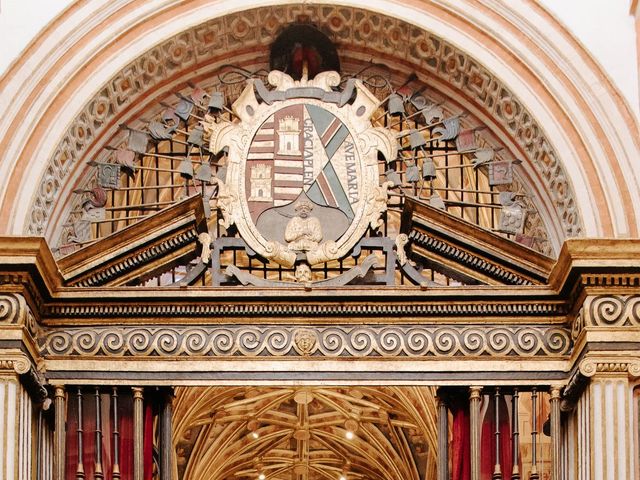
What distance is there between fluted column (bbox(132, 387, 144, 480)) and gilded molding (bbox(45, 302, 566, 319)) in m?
0.81

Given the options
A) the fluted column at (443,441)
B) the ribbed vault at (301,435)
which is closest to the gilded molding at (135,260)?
the fluted column at (443,441)

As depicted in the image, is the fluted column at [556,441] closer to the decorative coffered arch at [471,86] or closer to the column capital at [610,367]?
the column capital at [610,367]

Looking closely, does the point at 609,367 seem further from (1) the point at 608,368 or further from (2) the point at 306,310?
(2) the point at 306,310

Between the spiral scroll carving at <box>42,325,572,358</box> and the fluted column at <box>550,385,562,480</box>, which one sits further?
the spiral scroll carving at <box>42,325,572,358</box>

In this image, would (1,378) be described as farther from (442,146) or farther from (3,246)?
(442,146)

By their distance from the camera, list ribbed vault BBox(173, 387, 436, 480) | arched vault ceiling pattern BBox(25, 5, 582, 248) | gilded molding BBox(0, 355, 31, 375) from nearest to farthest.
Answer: gilded molding BBox(0, 355, 31, 375) < arched vault ceiling pattern BBox(25, 5, 582, 248) < ribbed vault BBox(173, 387, 436, 480)

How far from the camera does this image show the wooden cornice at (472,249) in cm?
2078

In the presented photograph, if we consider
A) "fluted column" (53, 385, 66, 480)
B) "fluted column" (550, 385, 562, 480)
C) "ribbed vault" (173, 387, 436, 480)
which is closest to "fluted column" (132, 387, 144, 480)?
"fluted column" (53, 385, 66, 480)

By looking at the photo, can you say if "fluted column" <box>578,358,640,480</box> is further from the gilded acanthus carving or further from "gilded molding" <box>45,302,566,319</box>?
"gilded molding" <box>45,302,566,319</box>

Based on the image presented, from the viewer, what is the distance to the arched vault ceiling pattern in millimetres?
21125

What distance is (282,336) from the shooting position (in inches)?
814

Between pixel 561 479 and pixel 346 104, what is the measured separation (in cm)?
434

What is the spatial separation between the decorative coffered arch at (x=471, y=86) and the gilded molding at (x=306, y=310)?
900mm

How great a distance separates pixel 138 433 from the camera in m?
20.4
